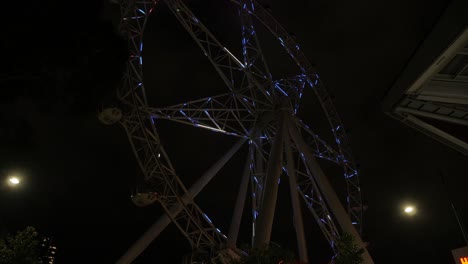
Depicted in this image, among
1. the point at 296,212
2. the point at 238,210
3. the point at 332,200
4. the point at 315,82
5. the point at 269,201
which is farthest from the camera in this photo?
the point at 315,82

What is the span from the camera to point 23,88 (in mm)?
11094

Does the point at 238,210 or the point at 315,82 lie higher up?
the point at 315,82

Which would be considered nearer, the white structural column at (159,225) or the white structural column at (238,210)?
the white structural column at (159,225)

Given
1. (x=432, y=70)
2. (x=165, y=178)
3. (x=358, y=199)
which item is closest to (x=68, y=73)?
(x=165, y=178)

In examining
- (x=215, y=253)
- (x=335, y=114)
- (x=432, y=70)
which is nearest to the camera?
(x=432, y=70)

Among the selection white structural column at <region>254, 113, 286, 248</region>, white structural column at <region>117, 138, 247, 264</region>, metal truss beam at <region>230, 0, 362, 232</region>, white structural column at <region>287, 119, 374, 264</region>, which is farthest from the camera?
metal truss beam at <region>230, 0, 362, 232</region>

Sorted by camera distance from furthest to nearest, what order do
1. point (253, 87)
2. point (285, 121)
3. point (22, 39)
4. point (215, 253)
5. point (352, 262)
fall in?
point (253, 87)
point (285, 121)
point (215, 253)
point (352, 262)
point (22, 39)

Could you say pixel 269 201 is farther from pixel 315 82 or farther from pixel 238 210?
pixel 315 82

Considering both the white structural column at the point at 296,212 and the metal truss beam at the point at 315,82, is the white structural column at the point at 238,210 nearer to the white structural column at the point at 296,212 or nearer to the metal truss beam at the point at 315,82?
the white structural column at the point at 296,212

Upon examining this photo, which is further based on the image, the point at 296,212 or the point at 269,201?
the point at 296,212

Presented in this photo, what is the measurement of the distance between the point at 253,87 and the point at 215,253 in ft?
25.4

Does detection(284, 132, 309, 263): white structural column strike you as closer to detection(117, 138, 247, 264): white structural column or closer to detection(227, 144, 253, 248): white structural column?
detection(227, 144, 253, 248): white structural column

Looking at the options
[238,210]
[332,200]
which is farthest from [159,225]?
[332,200]

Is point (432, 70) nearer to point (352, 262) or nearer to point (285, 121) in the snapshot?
point (352, 262)
